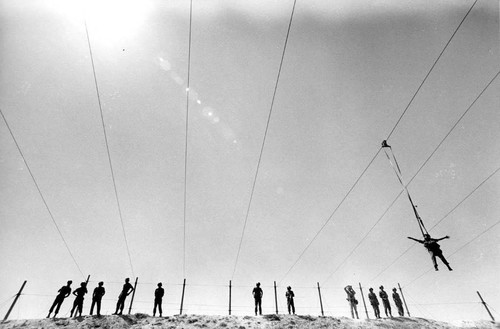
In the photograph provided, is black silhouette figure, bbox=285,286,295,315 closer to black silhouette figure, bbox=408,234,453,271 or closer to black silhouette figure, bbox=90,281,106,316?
black silhouette figure, bbox=408,234,453,271

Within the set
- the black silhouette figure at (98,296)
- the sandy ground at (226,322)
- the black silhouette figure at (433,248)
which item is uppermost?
the black silhouette figure at (433,248)

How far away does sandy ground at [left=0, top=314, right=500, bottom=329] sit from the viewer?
13469 mm

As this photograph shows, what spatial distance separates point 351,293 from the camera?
1905 cm

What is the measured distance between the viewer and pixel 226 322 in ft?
50.8

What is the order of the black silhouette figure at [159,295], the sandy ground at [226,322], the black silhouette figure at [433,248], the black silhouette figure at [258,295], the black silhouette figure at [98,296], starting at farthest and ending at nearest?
1. the black silhouette figure at [258,295]
2. the black silhouette figure at [159,295]
3. the black silhouette figure at [98,296]
4. the sandy ground at [226,322]
5. the black silhouette figure at [433,248]

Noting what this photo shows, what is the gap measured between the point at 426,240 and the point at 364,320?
7.12m

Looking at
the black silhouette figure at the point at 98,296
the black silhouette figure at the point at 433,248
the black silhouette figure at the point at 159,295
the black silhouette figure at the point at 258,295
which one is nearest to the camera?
the black silhouette figure at the point at 433,248

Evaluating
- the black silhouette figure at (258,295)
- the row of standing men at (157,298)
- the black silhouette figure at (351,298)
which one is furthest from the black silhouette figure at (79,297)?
the black silhouette figure at (351,298)

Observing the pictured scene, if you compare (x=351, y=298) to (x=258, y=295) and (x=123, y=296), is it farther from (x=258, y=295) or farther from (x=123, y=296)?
(x=123, y=296)

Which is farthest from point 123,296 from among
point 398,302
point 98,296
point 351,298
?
point 398,302

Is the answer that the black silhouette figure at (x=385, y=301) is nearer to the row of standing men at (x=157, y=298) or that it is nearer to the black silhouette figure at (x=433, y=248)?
the row of standing men at (x=157, y=298)

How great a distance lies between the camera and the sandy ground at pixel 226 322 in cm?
1347

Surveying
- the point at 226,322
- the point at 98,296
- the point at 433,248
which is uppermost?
the point at 433,248

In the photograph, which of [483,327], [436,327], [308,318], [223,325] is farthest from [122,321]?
[483,327]
